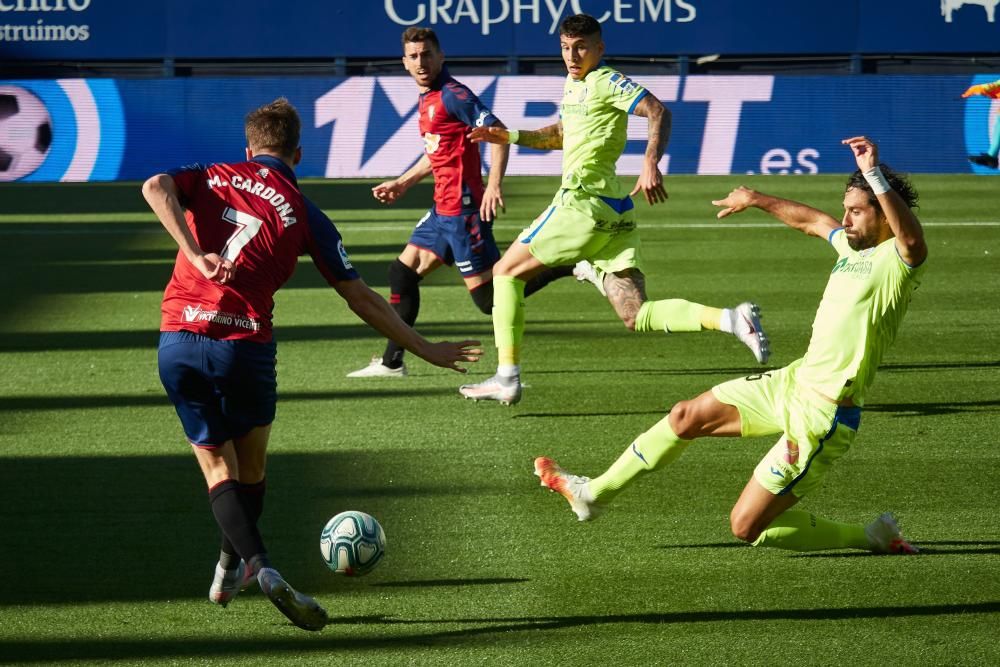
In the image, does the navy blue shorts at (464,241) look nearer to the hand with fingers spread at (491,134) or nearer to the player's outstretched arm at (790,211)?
the hand with fingers spread at (491,134)

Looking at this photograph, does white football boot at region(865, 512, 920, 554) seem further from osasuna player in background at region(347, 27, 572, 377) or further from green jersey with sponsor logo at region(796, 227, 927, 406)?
osasuna player in background at region(347, 27, 572, 377)

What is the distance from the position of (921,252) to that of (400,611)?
241cm

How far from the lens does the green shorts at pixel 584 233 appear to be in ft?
28.0

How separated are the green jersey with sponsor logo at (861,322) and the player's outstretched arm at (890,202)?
0.50 feet

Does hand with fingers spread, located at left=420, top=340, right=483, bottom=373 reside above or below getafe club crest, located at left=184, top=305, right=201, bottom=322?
below

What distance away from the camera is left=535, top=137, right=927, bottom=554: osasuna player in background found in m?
5.41

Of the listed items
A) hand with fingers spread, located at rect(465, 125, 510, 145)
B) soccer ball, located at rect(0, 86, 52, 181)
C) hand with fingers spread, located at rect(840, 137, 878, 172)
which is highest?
hand with fingers spread, located at rect(840, 137, 878, 172)

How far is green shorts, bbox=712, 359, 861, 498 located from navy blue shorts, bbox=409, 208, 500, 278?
13.7ft

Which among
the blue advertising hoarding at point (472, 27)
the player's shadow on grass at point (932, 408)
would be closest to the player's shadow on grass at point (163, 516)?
the player's shadow on grass at point (932, 408)

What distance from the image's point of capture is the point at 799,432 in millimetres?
5445

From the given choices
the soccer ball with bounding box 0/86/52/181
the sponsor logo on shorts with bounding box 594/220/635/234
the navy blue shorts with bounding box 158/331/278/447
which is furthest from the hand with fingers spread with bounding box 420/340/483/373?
the soccer ball with bounding box 0/86/52/181

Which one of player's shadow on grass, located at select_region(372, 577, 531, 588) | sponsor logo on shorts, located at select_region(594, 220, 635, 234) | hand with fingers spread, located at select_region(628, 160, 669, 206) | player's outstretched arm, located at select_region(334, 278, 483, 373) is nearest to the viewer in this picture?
player's outstretched arm, located at select_region(334, 278, 483, 373)

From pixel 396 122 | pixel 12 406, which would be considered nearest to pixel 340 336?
pixel 12 406

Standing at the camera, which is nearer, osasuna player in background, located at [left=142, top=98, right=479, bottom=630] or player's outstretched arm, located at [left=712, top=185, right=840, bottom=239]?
osasuna player in background, located at [left=142, top=98, right=479, bottom=630]
